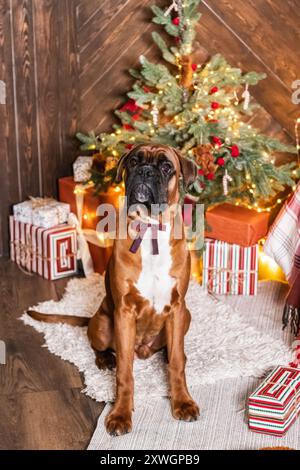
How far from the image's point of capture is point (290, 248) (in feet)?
11.1

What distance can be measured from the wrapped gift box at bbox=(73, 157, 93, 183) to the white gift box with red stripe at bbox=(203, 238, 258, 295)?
886 mm

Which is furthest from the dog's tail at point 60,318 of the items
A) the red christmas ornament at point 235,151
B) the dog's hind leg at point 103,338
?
the red christmas ornament at point 235,151

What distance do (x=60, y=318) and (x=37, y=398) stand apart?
584mm

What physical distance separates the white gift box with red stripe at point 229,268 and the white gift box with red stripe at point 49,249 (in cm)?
84

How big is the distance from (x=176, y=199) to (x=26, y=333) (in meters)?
1.15

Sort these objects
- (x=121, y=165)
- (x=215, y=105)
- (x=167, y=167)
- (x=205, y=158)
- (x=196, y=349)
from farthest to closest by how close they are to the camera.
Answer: (x=215, y=105), (x=205, y=158), (x=196, y=349), (x=121, y=165), (x=167, y=167)

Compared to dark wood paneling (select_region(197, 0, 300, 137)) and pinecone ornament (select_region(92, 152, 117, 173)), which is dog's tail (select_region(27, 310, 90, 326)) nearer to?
pinecone ornament (select_region(92, 152, 117, 173))

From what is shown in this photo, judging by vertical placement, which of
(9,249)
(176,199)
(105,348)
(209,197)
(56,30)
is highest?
(56,30)

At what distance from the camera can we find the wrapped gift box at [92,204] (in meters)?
4.07

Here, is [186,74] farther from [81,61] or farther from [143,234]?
[143,234]

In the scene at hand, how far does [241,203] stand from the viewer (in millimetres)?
4086

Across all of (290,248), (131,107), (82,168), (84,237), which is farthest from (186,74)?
(290,248)
